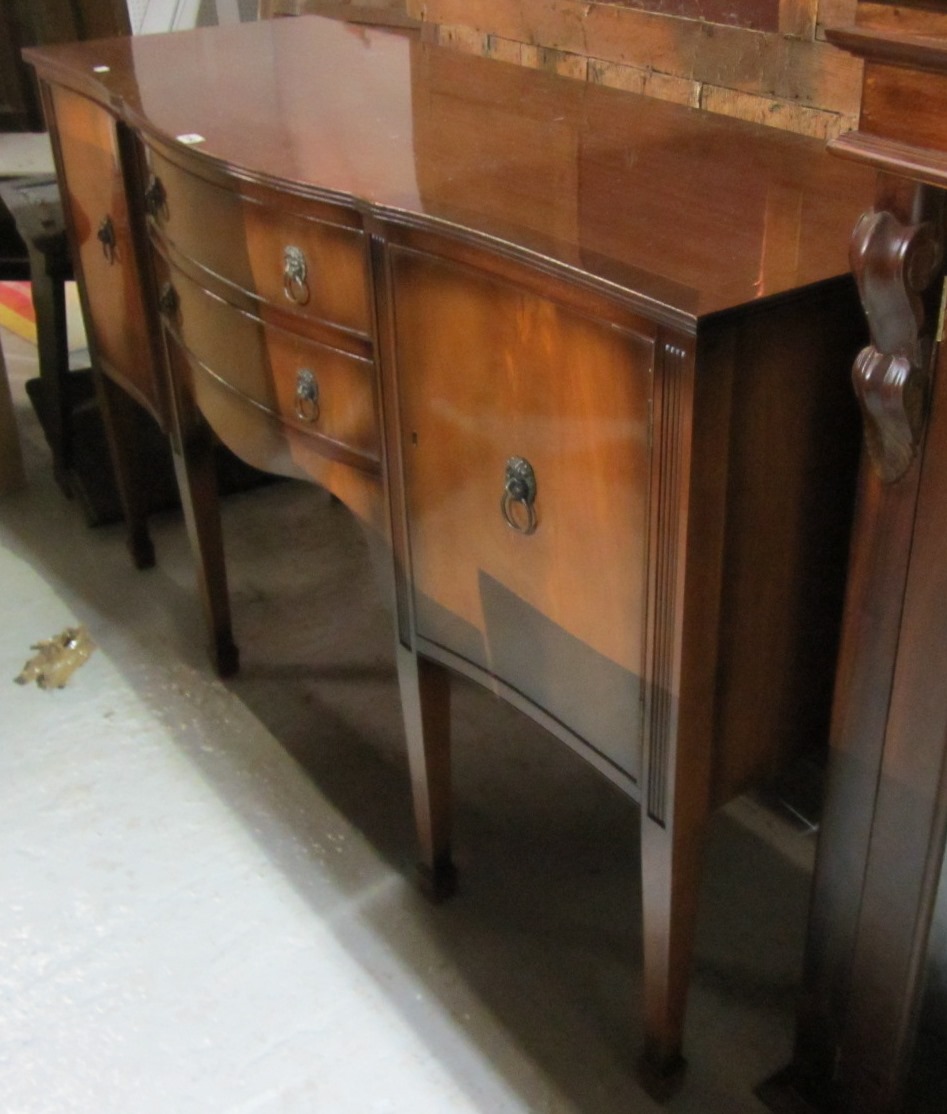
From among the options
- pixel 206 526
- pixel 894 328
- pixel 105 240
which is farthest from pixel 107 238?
pixel 894 328

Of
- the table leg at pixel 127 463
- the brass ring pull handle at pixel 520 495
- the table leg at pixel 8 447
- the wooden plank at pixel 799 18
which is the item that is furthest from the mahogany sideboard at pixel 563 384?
the table leg at pixel 8 447

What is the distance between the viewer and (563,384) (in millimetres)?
980

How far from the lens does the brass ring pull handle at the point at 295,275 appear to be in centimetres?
124

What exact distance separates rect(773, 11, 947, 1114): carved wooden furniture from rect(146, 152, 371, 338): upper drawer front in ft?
1.69

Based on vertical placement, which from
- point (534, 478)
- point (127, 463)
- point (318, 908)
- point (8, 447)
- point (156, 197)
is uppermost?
point (156, 197)

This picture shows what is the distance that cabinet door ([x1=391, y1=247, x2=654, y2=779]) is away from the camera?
957 millimetres

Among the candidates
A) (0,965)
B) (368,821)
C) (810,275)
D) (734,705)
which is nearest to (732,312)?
(810,275)

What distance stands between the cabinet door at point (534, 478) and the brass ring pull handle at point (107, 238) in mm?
842

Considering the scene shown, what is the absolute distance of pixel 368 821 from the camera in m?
1.66

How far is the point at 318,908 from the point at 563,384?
843mm

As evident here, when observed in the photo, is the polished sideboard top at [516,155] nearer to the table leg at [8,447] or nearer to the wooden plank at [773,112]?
the wooden plank at [773,112]

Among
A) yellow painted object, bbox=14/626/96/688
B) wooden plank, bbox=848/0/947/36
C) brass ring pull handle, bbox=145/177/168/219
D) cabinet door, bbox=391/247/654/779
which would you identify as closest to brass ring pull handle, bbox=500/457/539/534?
cabinet door, bbox=391/247/654/779

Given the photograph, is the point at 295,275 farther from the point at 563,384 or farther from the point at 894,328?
the point at 894,328

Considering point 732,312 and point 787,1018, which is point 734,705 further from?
point 787,1018
